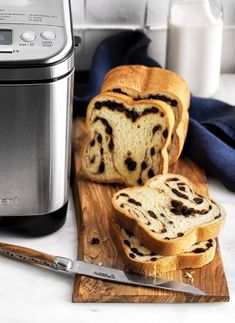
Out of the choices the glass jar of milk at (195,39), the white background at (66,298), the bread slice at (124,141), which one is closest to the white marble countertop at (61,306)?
the white background at (66,298)

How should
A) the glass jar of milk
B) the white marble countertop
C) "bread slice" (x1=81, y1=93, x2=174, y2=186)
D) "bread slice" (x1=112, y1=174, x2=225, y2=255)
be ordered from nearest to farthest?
1. the white marble countertop
2. "bread slice" (x1=112, y1=174, x2=225, y2=255)
3. "bread slice" (x1=81, y1=93, x2=174, y2=186)
4. the glass jar of milk

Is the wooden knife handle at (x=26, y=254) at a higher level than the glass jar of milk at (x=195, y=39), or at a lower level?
lower

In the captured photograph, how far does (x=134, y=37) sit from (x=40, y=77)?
71cm

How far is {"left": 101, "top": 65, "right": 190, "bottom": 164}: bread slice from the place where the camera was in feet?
5.44

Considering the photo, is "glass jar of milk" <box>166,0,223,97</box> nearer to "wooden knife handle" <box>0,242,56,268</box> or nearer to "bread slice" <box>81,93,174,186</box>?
"bread slice" <box>81,93,174,186</box>

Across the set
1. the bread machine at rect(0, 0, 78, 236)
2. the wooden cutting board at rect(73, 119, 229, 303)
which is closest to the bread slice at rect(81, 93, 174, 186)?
the wooden cutting board at rect(73, 119, 229, 303)

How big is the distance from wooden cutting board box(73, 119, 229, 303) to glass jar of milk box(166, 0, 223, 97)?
0.32 m

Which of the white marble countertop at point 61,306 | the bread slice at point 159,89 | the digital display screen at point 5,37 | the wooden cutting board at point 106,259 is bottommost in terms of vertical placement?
the white marble countertop at point 61,306

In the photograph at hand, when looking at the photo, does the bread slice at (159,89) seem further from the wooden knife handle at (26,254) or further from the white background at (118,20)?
the wooden knife handle at (26,254)

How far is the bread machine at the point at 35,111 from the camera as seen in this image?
1301 millimetres

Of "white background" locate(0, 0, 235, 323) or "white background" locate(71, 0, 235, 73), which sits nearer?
"white background" locate(0, 0, 235, 323)

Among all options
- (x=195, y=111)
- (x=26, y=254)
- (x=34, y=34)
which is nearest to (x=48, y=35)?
(x=34, y=34)

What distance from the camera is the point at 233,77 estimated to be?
6.81 feet

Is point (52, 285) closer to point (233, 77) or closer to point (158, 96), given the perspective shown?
point (158, 96)
